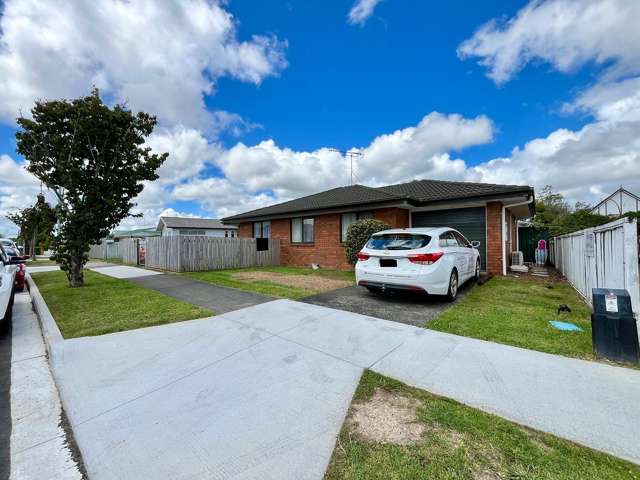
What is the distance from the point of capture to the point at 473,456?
1.81 m

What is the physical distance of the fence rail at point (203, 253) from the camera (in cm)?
1277

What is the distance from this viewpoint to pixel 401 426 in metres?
2.15

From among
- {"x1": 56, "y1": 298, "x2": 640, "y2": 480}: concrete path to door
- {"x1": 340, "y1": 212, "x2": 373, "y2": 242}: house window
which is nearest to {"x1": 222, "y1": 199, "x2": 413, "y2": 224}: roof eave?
{"x1": 340, "y1": 212, "x2": 373, "y2": 242}: house window

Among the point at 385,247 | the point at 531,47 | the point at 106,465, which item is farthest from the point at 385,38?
the point at 106,465

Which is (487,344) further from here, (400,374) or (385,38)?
(385,38)

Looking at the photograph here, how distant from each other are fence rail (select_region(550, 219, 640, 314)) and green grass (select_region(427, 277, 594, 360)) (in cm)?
65

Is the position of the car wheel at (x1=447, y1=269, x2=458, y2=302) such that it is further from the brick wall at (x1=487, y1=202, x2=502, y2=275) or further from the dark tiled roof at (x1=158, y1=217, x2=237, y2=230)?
the dark tiled roof at (x1=158, y1=217, x2=237, y2=230)

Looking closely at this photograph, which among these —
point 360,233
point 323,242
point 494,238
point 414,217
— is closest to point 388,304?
point 360,233

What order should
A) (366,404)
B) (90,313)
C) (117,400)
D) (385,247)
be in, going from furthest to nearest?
(385,247) < (90,313) < (117,400) < (366,404)

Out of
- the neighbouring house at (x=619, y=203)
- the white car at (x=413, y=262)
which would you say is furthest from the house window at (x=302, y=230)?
the neighbouring house at (x=619, y=203)

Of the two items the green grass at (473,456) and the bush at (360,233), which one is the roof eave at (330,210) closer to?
the bush at (360,233)

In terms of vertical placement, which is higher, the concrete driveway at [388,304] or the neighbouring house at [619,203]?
the neighbouring house at [619,203]

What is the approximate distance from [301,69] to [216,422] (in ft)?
40.8

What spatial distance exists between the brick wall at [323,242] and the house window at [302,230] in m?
0.27
